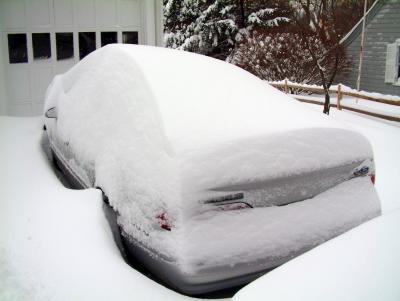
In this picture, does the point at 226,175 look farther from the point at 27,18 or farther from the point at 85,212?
the point at 27,18

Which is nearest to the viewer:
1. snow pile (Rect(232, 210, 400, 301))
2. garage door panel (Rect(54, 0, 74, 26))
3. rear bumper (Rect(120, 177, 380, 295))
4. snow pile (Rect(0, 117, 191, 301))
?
snow pile (Rect(232, 210, 400, 301))

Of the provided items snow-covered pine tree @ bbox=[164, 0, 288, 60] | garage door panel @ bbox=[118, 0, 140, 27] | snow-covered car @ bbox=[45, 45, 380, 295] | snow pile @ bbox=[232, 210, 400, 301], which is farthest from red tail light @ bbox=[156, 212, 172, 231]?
snow-covered pine tree @ bbox=[164, 0, 288, 60]

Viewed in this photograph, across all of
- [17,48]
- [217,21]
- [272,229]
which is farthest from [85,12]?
[217,21]

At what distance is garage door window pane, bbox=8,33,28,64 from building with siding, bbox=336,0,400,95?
11.5 meters

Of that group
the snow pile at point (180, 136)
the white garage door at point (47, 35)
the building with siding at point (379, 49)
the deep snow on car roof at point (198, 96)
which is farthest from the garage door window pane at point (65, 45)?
the building with siding at point (379, 49)

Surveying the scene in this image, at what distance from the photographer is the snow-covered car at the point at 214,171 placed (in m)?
2.51

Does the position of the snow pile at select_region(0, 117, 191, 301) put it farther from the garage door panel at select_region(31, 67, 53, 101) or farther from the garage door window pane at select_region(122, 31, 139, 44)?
the garage door window pane at select_region(122, 31, 139, 44)

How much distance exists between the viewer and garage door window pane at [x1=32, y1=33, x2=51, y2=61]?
347 inches

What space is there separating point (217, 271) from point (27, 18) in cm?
753

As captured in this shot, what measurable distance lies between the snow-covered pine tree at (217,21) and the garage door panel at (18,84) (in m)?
14.7

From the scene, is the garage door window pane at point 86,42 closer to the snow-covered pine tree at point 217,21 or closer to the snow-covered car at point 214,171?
the snow-covered car at point 214,171

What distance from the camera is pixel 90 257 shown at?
2586 millimetres

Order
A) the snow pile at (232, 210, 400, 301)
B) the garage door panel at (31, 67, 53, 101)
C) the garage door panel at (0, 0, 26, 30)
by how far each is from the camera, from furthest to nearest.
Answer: the garage door panel at (31, 67, 53, 101), the garage door panel at (0, 0, 26, 30), the snow pile at (232, 210, 400, 301)

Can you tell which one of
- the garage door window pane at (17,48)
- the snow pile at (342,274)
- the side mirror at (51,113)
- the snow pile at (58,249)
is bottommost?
the snow pile at (58,249)
